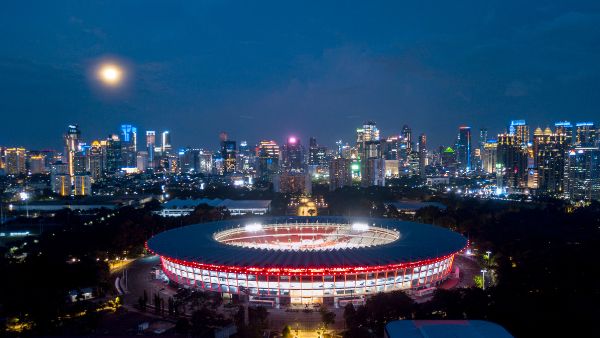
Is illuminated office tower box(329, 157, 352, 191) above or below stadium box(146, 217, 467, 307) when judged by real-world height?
above

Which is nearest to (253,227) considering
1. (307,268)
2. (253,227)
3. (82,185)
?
(253,227)

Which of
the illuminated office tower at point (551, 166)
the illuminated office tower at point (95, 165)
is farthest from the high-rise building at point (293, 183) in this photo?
the illuminated office tower at point (95, 165)

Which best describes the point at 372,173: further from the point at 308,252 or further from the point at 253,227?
the point at 308,252

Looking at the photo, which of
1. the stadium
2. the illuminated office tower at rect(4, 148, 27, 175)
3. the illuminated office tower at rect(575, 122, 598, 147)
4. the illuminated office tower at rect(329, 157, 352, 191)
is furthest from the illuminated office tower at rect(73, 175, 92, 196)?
the illuminated office tower at rect(575, 122, 598, 147)

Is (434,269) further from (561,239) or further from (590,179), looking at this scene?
(590,179)

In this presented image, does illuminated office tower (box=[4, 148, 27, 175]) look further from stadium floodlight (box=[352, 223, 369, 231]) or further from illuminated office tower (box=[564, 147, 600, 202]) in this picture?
illuminated office tower (box=[564, 147, 600, 202])

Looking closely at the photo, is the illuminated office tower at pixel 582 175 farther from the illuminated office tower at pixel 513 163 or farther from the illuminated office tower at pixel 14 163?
the illuminated office tower at pixel 14 163
